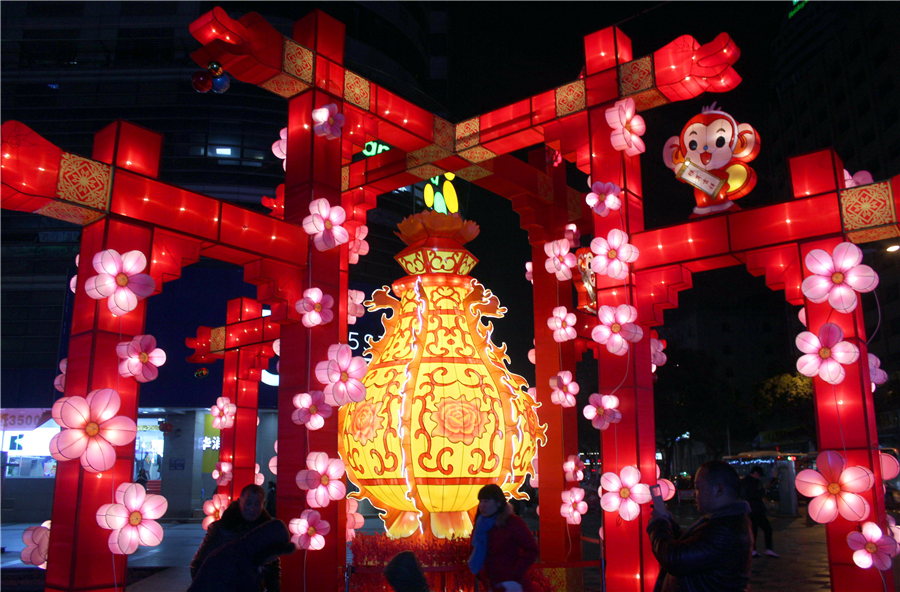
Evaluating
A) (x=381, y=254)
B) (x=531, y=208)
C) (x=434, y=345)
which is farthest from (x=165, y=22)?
(x=434, y=345)

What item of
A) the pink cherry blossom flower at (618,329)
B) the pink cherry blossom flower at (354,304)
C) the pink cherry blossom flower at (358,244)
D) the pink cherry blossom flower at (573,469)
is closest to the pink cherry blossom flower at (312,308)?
the pink cherry blossom flower at (354,304)

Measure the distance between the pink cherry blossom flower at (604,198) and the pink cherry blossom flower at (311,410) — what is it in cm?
349

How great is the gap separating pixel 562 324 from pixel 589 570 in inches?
206

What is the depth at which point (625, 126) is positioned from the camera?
725 cm

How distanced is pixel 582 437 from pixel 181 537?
24590 mm

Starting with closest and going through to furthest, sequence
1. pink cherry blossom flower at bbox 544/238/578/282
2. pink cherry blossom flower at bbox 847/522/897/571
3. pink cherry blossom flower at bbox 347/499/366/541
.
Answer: pink cherry blossom flower at bbox 847/522/897/571 → pink cherry blossom flower at bbox 347/499/366/541 → pink cherry blossom flower at bbox 544/238/578/282

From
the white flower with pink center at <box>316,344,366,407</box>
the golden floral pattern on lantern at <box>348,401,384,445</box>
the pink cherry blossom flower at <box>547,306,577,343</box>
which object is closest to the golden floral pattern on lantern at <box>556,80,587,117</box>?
the pink cherry blossom flower at <box>547,306,577,343</box>

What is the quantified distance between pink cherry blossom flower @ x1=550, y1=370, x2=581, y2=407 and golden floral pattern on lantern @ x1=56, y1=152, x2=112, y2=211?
558cm

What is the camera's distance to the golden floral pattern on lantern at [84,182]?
5.52 m

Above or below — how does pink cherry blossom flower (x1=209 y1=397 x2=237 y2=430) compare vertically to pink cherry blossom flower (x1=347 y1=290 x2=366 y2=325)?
below

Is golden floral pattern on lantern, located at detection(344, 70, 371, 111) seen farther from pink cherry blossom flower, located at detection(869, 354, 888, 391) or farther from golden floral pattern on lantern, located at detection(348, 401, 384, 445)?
pink cherry blossom flower, located at detection(869, 354, 888, 391)

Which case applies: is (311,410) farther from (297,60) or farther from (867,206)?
(867,206)

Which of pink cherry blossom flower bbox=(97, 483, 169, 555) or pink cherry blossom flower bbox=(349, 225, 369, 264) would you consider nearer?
pink cherry blossom flower bbox=(97, 483, 169, 555)

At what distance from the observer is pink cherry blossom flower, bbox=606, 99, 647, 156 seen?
7172mm
